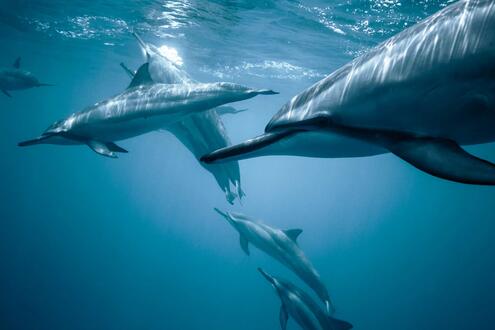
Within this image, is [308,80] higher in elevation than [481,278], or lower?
higher

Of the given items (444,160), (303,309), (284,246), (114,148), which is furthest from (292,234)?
(444,160)

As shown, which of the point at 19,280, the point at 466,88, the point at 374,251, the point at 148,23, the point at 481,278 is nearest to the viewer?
the point at 466,88

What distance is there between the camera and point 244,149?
229 centimetres

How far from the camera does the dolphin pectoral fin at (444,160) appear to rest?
1657 mm

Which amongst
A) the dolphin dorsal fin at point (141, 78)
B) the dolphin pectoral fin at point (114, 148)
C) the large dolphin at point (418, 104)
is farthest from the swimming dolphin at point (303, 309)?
the large dolphin at point (418, 104)

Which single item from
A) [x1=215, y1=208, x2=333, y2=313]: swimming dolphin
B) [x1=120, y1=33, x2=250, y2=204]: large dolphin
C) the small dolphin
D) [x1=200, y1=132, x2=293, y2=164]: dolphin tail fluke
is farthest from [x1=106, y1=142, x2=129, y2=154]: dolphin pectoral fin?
[x1=215, y1=208, x2=333, y2=313]: swimming dolphin

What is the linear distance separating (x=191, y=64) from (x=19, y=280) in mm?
23202

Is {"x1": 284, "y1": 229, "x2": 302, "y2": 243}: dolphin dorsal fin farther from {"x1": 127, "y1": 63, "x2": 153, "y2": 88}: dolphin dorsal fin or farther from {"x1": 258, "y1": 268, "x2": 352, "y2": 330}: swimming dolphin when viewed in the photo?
{"x1": 127, "y1": 63, "x2": 153, "y2": 88}: dolphin dorsal fin

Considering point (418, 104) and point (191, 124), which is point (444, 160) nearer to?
point (418, 104)

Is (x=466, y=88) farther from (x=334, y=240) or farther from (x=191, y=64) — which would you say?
(x=334, y=240)

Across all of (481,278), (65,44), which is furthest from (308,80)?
(481,278)

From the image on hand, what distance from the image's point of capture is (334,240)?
68.7m

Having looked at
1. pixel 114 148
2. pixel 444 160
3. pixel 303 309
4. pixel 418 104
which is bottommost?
pixel 303 309

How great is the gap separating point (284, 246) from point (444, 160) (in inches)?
336
